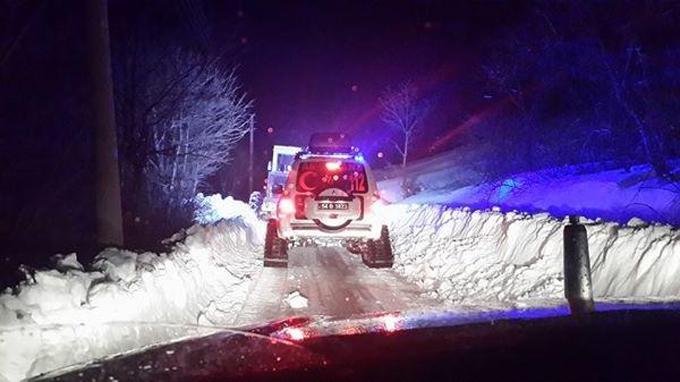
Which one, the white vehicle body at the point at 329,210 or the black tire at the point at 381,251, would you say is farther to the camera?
the black tire at the point at 381,251

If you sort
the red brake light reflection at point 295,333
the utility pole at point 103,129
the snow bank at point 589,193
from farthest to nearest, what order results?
1. the snow bank at point 589,193
2. the utility pole at point 103,129
3. the red brake light reflection at point 295,333

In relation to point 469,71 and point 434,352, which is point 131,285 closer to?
point 434,352

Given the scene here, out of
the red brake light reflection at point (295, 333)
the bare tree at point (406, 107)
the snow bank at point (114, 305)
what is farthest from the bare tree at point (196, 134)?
the bare tree at point (406, 107)

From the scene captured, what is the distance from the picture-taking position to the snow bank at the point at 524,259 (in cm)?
847

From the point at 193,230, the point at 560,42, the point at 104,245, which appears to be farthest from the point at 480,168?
the point at 104,245

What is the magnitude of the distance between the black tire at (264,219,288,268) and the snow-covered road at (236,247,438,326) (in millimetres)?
192

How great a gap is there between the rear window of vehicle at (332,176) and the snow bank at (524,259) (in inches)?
83.2

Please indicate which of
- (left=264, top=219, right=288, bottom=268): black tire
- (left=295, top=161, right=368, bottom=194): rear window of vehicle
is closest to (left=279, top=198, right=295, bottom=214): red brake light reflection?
(left=295, top=161, right=368, bottom=194): rear window of vehicle

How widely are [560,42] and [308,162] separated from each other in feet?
26.4

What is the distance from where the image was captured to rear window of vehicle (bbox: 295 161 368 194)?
42.1 feet

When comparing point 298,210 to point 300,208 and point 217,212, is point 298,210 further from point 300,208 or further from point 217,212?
point 217,212

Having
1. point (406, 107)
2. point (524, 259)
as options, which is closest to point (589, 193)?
point (524, 259)

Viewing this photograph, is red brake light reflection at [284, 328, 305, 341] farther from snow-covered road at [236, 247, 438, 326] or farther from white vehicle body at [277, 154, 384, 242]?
white vehicle body at [277, 154, 384, 242]

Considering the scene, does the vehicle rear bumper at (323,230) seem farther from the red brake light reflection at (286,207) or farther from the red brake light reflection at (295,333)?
the red brake light reflection at (295,333)
